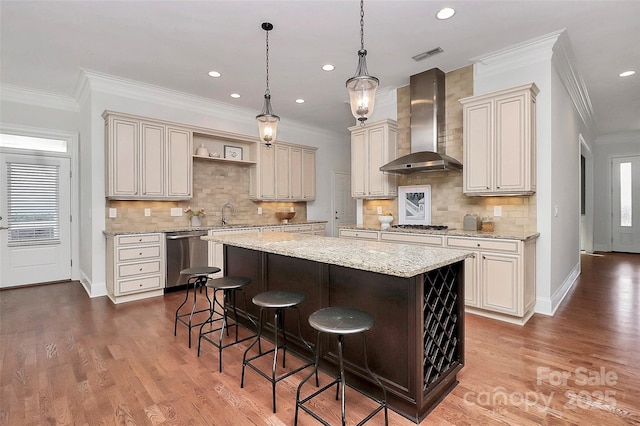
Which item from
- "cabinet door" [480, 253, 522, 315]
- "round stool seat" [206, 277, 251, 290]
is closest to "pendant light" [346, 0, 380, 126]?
"round stool seat" [206, 277, 251, 290]

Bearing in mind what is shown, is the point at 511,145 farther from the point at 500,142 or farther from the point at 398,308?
the point at 398,308

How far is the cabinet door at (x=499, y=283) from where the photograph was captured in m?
3.14

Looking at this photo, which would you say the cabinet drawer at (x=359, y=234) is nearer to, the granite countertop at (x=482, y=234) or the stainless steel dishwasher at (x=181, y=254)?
the granite countertop at (x=482, y=234)

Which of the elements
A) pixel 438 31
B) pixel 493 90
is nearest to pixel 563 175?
pixel 493 90

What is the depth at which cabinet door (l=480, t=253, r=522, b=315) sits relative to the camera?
314 cm

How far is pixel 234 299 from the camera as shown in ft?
10.6

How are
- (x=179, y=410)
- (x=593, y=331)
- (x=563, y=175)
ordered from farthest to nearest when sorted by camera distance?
(x=563, y=175) → (x=593, y=331) → (x=179, y=410)

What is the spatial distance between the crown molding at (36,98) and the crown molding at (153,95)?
0.99ft

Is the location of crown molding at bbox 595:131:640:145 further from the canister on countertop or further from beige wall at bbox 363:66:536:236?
the canister on countertop

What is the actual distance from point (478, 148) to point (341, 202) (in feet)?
14.4

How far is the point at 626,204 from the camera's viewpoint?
7.86m

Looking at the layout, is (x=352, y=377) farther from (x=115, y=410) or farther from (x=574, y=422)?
(x=115, y=410)

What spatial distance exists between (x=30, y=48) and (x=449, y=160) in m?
4.90

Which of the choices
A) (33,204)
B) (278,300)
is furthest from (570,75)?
(33,204)
